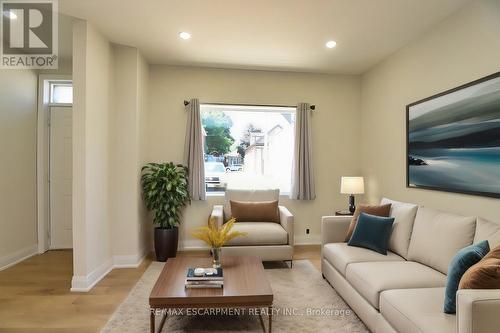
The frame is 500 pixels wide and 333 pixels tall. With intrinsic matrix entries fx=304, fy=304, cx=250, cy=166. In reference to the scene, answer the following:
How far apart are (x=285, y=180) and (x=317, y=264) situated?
1.61 metres

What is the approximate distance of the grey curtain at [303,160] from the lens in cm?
488

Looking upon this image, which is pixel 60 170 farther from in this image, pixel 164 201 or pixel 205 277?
pixel 205 277

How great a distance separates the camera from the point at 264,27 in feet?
11.2

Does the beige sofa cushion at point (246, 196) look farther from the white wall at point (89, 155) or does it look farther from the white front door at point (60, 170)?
the white front door at point (60, 170)

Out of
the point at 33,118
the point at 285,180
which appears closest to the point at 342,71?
the point at 285,180

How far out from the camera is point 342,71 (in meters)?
4.95

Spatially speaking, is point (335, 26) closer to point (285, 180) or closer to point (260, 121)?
point (260, 121)

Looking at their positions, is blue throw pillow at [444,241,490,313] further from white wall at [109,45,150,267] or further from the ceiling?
white wall at [109,45,150,267]

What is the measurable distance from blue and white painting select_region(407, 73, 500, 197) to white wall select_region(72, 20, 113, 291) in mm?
3735

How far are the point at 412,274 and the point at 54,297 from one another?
3.28m

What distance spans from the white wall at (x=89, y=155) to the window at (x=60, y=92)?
132cm

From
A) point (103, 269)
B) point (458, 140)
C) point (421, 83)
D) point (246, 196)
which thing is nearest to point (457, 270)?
point (458, 140)

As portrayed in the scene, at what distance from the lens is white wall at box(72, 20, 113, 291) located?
3.22 metres

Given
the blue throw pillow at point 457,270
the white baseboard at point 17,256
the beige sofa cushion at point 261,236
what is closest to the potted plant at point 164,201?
the beige sofa cushion at point 261,236
